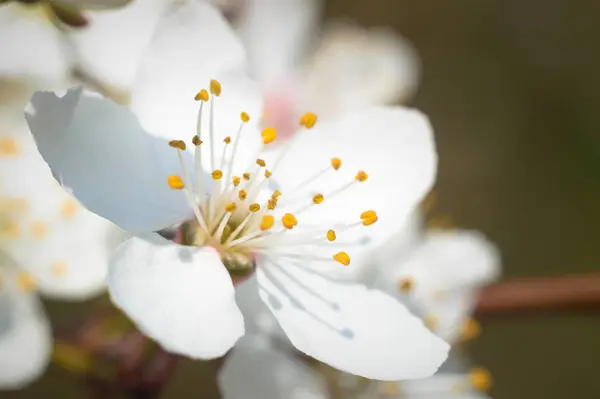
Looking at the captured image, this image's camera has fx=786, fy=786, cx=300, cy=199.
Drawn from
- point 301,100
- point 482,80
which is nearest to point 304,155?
point 301,100

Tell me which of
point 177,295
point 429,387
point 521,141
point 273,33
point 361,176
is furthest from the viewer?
point 521,141

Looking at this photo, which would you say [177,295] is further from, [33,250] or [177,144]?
[33,250]

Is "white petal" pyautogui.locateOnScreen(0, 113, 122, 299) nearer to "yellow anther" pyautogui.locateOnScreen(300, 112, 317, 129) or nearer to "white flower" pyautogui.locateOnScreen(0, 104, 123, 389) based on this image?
"white flower" pyautogui.locateOnScreen(0, 104, 123, 389)

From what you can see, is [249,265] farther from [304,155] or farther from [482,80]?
[482,80]

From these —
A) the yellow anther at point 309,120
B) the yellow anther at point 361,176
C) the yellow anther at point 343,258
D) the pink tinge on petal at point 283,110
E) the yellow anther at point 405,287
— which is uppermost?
the yellow anther at point 309,120

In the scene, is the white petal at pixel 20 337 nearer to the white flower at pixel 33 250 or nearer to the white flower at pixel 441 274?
the white flower at pixel 33 250

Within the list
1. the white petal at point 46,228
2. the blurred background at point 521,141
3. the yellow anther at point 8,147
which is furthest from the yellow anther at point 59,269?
the blurred background at point 521,141

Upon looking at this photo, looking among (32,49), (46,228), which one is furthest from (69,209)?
(32,49)
